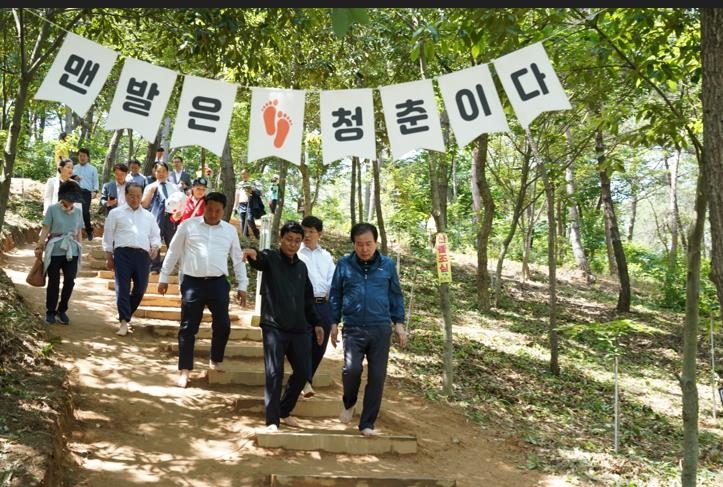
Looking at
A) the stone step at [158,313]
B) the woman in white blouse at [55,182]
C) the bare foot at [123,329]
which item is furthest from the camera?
the stone step at [158,313]

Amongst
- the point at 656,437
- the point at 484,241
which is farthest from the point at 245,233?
the point at 656,437

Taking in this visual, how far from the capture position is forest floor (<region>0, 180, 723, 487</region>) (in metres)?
4.90

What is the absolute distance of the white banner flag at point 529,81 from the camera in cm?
552

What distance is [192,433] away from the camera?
221 inches

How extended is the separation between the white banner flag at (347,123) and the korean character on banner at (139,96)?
56.0 inches

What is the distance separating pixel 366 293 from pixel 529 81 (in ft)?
7.26

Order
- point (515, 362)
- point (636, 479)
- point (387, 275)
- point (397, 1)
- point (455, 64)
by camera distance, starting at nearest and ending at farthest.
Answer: point (397, 1) < point (387, 275) < point (636, 479) < point (515, 362) < point (455, 64)

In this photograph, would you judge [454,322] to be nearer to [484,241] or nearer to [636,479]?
[484,241]

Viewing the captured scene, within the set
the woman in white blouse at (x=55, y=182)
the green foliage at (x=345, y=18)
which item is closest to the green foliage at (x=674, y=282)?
the woman in white blouse at (x=55, y=182)

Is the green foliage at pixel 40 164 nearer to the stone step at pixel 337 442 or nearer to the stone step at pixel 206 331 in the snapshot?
the stone step at pixel 206 331

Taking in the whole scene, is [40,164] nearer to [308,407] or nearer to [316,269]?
[316,269]

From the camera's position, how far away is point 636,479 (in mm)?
6578

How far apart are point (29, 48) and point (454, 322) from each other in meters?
8.91

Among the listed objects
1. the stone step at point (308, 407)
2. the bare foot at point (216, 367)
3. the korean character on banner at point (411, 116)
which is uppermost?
the korean character on banner at point (411, 116)
